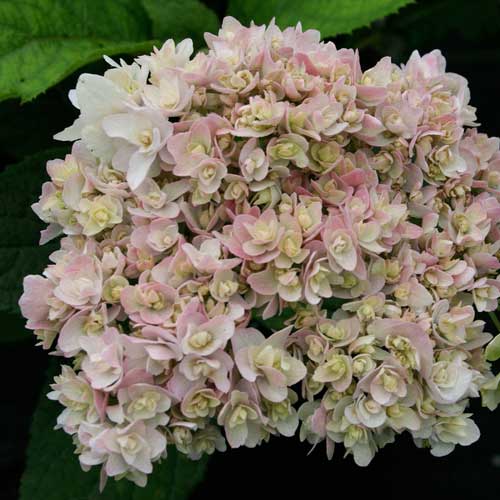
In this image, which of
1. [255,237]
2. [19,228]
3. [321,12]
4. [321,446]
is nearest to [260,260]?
[255,237]

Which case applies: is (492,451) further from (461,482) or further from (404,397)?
(404,397)

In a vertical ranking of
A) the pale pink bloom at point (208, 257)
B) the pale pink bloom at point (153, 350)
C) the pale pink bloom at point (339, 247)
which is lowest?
the pale pink bloom at point (153, 350)

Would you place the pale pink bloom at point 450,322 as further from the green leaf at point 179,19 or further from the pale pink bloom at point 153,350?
the green leaf at point 179,19

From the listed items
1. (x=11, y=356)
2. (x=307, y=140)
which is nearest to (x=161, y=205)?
(x=307, y=140)

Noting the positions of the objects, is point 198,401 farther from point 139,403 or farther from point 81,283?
point 81,283

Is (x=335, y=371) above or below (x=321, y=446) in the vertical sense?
above

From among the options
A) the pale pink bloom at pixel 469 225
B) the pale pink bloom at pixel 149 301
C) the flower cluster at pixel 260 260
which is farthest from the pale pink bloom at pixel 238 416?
the pale pink bloom at pixel 469 225
